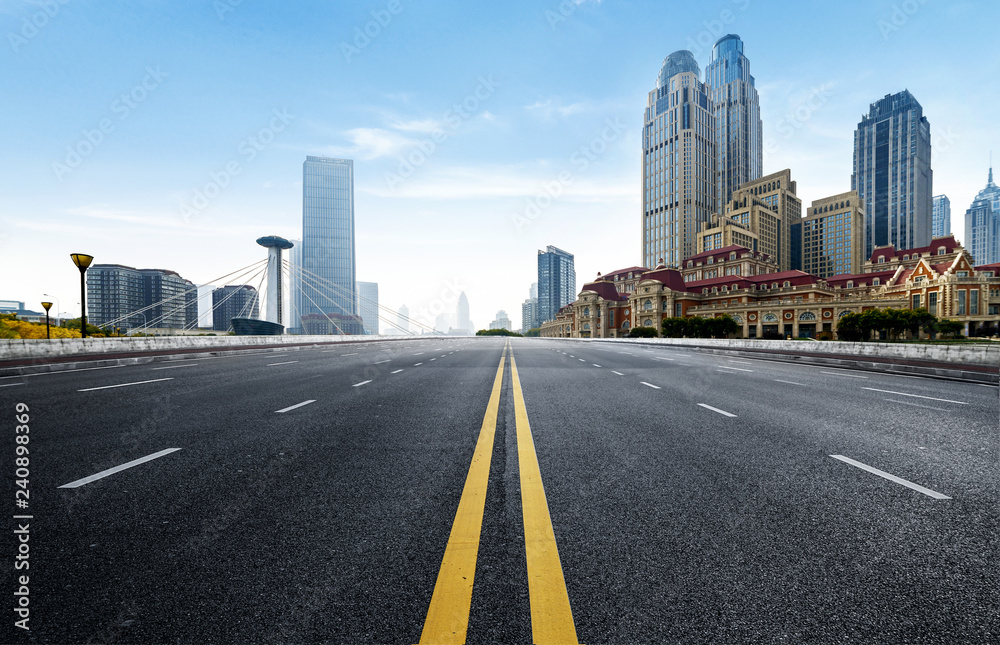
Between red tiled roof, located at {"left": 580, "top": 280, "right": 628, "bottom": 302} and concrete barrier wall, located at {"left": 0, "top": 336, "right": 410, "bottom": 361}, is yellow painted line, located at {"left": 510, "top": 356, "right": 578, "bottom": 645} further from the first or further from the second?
red tiled roof, located at {"left": 580, "top": 280, "right": 628, "bottom": 302}

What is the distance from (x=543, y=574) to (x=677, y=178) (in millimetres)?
192112

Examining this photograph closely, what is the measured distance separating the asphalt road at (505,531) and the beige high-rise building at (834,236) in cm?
19395

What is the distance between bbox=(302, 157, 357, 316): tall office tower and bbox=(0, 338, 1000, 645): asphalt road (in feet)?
630

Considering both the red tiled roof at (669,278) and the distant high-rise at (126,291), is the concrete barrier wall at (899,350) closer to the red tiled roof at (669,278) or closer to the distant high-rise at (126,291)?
the red tiled roof at (669,278)

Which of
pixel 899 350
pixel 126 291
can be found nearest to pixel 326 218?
pixel 126 291

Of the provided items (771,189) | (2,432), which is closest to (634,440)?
(2,432)

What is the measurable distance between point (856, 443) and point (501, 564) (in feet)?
17.7

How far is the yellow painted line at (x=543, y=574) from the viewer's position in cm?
203

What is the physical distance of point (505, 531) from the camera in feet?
9.95

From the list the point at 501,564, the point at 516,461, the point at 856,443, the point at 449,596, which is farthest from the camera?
the point at 856,443

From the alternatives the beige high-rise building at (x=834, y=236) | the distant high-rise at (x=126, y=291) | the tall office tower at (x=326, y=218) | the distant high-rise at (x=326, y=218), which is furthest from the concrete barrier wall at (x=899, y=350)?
the distant high-rise at (x=326, y=218)

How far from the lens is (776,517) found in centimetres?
332

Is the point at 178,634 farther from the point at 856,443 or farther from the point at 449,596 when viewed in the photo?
the point at 856,443

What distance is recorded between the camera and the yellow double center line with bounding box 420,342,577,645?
6.66ft
